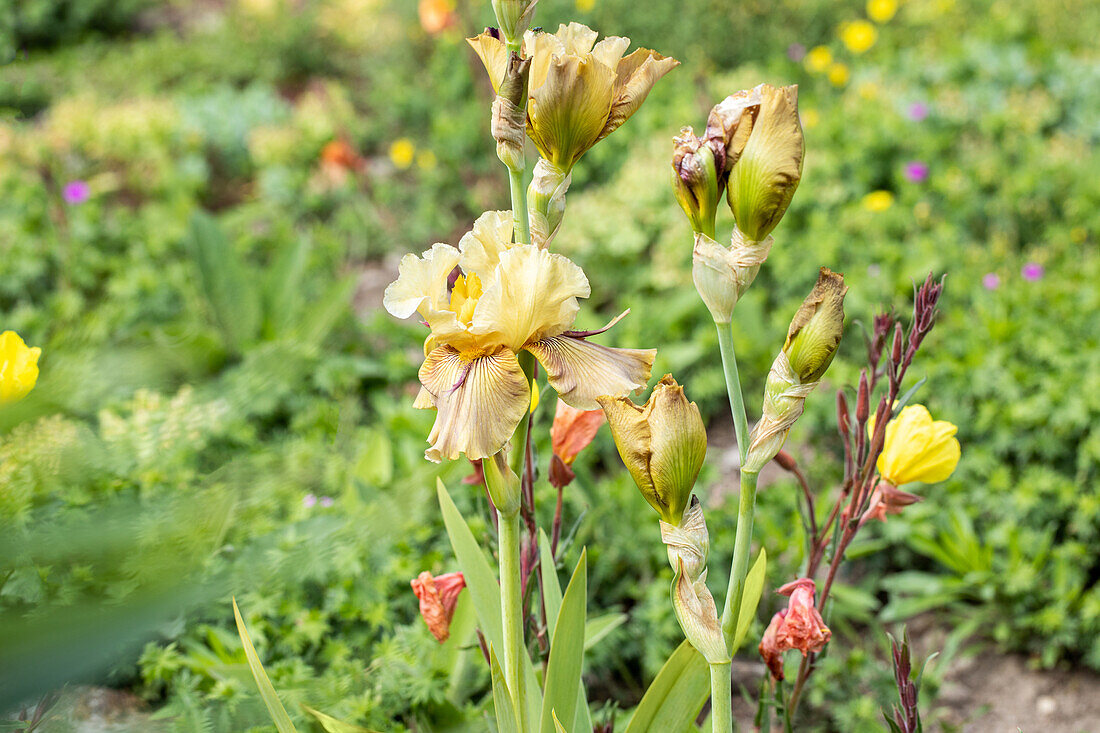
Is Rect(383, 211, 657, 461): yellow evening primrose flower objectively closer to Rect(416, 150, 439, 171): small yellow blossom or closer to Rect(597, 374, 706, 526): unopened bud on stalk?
Rect(597, 374, 706, 526): unopened bud on stalk

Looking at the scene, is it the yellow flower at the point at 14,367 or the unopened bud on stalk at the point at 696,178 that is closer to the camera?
the unopened bud on stalk at the point at 696,178

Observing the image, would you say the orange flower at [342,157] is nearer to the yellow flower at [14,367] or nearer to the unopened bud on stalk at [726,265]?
the yellow flower at [14,367]

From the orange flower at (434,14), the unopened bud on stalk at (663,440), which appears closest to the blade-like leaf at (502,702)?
the unopened bud on stalk at (663,440)

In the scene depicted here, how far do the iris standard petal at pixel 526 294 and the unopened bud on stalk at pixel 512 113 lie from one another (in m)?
0.11

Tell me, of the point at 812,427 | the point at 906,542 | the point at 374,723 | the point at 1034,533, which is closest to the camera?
the point at 374,723

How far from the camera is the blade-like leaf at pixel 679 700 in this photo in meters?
0.95

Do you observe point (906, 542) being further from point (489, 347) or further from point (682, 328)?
point (489, 347)

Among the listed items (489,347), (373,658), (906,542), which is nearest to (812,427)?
(906,542)

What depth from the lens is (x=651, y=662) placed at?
5.39 ft

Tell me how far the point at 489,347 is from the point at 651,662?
1114 mm

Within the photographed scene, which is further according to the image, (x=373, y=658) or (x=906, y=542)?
(x=906, y=542)

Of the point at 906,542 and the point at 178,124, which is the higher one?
the point at 178,124

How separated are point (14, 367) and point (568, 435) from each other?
654 mm

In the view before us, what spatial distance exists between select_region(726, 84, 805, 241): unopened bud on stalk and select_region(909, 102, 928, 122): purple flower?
9.90ft
